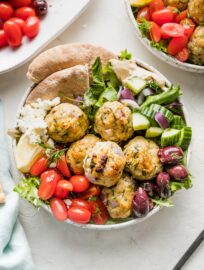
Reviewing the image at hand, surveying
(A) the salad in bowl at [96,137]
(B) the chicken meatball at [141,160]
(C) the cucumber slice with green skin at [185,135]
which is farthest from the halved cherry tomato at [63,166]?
(C) the cucumber slice with green skin at [185,135]

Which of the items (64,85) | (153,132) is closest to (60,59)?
(64,85)

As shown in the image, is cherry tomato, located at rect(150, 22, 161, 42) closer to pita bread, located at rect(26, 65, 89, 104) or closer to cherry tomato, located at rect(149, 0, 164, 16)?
cherry tomato, located at rect(149, 0, 164, 16)

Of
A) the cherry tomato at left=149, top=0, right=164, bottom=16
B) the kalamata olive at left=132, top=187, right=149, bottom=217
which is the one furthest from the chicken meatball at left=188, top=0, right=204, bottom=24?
the kalamata olive at left=132, top=187, right=149, bottom=217

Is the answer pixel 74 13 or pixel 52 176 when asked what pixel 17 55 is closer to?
pixel 74 13

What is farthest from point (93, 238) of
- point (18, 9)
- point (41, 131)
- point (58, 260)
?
point (18, 9)

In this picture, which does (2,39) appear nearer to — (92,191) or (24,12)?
(24,12)

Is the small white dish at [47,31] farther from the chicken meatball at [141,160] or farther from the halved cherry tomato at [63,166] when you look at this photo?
the chicken meatball at [141,160]
